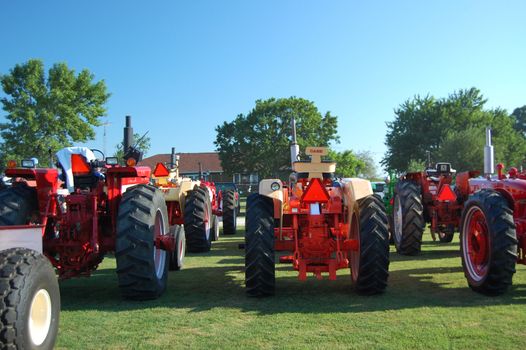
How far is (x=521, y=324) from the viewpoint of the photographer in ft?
14.9

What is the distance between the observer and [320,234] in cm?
612

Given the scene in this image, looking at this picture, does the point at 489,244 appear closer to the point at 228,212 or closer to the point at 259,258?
the point at 259,258

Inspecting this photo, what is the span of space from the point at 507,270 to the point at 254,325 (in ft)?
9.60

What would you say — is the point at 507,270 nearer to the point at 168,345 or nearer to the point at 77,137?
the point at 168,345

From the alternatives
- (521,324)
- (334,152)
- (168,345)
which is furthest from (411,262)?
(334,152)

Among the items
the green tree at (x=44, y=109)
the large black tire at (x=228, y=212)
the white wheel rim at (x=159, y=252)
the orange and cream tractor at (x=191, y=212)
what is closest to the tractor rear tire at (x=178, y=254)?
the white wheel rim at (x=159, y=252)

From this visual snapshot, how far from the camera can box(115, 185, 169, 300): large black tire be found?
17.7ft

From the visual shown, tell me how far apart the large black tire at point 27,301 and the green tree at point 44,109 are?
2455 centimetres

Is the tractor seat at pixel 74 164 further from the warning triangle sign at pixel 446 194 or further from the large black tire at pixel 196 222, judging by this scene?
the warning triangle sign at pixel 446 194

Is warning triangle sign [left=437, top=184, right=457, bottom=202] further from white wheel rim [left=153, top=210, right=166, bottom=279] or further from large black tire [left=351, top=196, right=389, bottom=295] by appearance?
white wheel rim [left=153, top=210, right=166, bottom=279]

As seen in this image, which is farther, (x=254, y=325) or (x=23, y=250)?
(x=254, y=325)

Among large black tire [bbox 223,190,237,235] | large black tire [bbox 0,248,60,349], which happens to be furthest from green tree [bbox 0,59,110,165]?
large black tire [bbox 0,248,60,349]

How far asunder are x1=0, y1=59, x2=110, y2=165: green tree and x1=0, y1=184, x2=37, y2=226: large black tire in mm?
21722

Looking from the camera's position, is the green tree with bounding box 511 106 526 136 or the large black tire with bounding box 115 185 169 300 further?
the green tree with bounding box 511 106 526 136
